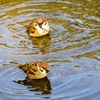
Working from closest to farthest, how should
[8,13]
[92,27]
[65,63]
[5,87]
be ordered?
[5,87], [65,63], [92,27], [8,13]

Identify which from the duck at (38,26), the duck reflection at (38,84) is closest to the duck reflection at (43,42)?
the duck at (38,26)

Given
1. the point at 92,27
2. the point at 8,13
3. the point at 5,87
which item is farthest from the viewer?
the point at 8,13

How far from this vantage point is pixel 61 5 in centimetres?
1241

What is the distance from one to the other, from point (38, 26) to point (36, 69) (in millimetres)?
2682

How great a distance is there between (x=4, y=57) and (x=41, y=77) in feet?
4.09

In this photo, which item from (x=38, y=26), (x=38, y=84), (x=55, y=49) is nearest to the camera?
(x=38, y=84)

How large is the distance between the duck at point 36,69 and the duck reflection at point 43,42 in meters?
1.07

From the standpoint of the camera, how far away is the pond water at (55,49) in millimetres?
8016

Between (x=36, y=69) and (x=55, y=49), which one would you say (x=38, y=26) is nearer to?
(x=55, y=49)

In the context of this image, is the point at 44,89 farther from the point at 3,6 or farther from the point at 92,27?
the point at 3,6

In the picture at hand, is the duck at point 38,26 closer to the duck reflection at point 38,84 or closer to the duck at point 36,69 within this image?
the duck at point 36,69

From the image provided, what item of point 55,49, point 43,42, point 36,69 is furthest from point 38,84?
point 43,42

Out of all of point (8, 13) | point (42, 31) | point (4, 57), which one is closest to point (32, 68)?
point (4, 57)

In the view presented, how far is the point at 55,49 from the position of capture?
9758 mm
